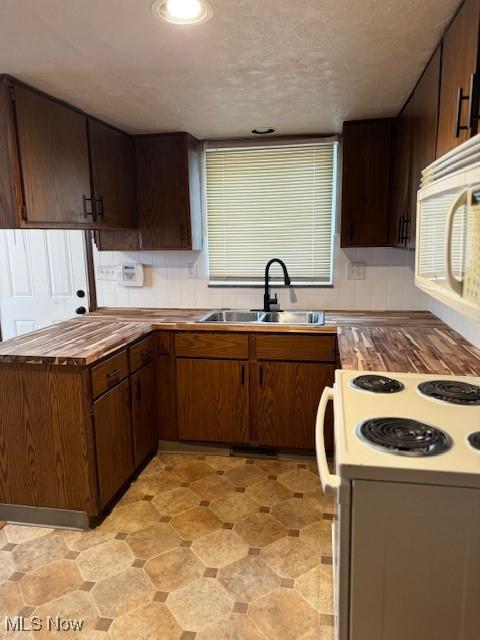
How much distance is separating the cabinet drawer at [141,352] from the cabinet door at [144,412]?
43mm

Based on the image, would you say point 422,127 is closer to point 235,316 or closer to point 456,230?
point 456,230

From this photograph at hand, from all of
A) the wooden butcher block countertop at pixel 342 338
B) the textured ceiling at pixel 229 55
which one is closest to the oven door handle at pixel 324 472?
the wooden butcher block countertop at pixel 342 338

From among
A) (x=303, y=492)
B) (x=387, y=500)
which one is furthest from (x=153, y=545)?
(x=387, y=500)

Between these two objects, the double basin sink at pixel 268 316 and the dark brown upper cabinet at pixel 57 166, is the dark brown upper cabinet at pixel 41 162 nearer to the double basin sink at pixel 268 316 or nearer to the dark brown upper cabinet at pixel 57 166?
the dark brown upper cabinet at pixel 57 166

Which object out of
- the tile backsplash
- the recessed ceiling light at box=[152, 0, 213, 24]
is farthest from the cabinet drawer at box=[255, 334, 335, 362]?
the recessed ceiling light at box=[152, 0, 213, 24]

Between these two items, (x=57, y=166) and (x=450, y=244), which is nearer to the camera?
(x=450, y=244)

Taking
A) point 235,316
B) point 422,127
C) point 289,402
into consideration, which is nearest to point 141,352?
point 235,316

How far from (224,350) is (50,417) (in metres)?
1.07

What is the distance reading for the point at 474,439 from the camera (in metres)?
1.14

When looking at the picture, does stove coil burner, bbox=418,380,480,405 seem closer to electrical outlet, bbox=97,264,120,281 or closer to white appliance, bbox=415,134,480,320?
white appliance, bbox=415,134,480,320

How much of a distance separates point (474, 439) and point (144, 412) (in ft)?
6.62

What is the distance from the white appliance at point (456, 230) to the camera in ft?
3.19

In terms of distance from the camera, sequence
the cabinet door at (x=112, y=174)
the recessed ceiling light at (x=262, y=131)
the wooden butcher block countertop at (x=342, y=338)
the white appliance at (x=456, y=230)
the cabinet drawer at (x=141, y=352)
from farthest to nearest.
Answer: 1. the recessed ceiling light at (x=262, y=131)
2. the cabinet door at (x=112, y=174)
3. the cabinet drawer at (x=141, y=352)
4. the wooden butcher block countertop at (x=342, y=338)
5. the white appliance at (x=456, y=230)

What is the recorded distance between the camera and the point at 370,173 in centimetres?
288
